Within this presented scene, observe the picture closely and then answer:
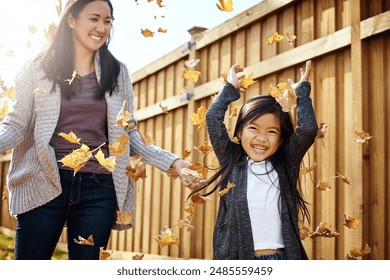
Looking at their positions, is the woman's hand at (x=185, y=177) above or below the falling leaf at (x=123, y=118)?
below

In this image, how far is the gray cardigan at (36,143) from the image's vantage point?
1847 millimetres

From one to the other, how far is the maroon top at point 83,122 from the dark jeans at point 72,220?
48 mm

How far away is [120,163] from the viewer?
1.94 metres

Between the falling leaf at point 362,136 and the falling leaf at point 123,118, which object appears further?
the falling leaf at point 362,136

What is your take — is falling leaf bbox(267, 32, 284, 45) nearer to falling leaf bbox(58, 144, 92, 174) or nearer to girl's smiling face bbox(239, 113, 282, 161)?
girl's smiling face bbox(239, 113, 282, 161)

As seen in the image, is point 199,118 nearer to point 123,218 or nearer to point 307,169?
point 307,169

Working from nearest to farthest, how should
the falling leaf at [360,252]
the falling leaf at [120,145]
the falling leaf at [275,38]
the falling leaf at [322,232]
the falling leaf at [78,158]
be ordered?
the falling leaf at [78,158]
the falling leaf at [120,145]
the falling leaf at [360,252]
the falling leaf at [322,232]
the falling leaf at [275,38]

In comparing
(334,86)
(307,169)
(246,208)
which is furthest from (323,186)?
(246,208)

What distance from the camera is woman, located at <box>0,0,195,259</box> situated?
1.85 metres

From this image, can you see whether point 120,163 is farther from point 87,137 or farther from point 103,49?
point 103,49

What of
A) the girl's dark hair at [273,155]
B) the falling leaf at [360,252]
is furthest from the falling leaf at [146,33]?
the falling leaf at [360,252]

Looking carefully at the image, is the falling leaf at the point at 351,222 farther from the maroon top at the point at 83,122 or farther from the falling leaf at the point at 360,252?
the maroon top at the point at 83,122

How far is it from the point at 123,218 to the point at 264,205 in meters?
0.42
